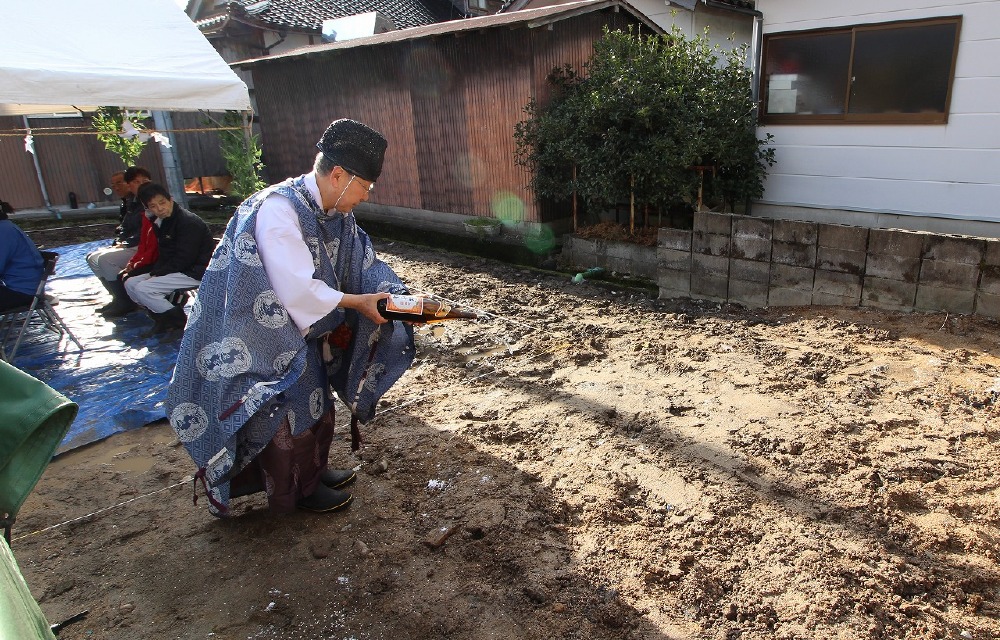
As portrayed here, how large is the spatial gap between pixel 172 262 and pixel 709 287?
4.93 metres

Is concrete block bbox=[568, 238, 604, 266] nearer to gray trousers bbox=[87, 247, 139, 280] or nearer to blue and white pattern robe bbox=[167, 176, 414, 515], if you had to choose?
blue and white pattern robe bbox=[167, 176, 414, 515]

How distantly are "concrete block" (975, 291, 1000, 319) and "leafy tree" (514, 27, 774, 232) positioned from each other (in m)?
2.63

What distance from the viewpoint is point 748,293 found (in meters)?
5.74

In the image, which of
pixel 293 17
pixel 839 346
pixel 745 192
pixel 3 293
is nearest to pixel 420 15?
pixel 293 17

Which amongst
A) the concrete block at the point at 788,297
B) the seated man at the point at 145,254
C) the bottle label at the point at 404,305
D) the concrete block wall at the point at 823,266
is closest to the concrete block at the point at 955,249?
the concrete block wall at the point at 823,266

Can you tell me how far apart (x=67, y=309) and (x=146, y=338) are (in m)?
1.71

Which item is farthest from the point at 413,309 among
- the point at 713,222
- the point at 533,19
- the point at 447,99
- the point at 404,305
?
the point at 447,99

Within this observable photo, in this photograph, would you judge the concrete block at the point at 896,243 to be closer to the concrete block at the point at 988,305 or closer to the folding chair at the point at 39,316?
the concrete block at the point at 988,305

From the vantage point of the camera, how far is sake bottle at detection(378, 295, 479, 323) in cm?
292

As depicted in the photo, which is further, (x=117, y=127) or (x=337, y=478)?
(x=117, y=127)

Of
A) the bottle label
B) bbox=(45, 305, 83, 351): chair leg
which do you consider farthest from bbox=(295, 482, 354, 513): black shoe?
bbox=(45, 305, 83, 351): chair leg

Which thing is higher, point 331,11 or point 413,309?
point 331,11

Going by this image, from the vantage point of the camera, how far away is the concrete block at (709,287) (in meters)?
5.87

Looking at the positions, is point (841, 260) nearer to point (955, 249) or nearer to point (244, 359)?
point (955, 249)
